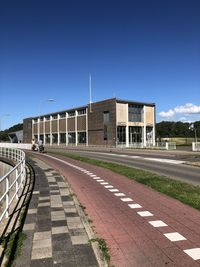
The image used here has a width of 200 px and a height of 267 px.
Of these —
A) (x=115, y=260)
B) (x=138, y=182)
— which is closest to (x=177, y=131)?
(x=138, y=182)

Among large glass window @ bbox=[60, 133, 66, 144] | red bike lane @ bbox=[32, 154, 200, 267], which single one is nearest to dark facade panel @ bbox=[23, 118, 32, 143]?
large glass window @ bbox=[60, 133, 66, 144]

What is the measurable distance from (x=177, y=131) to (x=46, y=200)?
491ft

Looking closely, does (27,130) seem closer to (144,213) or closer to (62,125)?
(62,125)

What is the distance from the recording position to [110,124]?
74375 millimetres

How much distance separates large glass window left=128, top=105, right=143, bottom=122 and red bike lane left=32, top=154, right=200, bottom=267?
210ft

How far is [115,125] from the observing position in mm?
72688

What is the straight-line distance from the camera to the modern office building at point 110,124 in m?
73.7

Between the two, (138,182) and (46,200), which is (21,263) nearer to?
(46,200)

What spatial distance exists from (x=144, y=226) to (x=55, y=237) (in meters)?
2.07

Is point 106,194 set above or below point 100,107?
below

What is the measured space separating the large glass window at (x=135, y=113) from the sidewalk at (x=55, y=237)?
217ft

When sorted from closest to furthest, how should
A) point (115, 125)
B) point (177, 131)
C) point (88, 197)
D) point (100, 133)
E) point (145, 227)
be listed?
point (145, 227)
point (88, 197)
point (115, 125)
point (100, 133)
point (177, 131)

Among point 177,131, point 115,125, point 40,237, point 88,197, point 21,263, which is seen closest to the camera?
point 21,263

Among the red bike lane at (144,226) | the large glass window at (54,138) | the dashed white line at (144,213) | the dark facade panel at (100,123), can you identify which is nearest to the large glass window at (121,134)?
the dark facade panel at (100,123)
